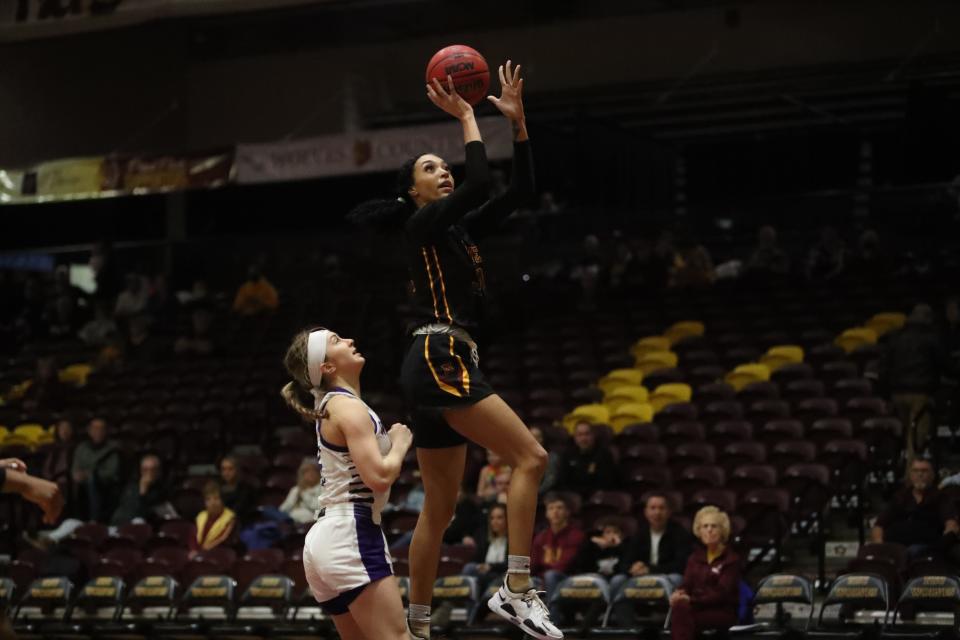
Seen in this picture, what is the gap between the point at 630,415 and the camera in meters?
14.4

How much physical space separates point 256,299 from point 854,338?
27.7ft

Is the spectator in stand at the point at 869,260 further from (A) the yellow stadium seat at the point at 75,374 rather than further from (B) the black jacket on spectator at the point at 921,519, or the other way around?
(A) the yellow stadium seat at the point at 75,374

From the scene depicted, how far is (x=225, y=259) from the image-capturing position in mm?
21453

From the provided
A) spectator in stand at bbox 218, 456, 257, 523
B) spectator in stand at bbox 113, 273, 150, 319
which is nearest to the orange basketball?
spectator in stand at bbox 218, 456, 257, 523

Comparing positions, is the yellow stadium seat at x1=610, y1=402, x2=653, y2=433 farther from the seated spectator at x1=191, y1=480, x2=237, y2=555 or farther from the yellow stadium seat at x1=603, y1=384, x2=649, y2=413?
the seated spectator at x1=191, y1=480, x2=237, y2=555

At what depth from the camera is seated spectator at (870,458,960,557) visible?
10328 millimetres

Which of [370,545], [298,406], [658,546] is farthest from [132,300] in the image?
[370,545]

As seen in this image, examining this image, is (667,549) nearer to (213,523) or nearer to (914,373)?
(914,373)

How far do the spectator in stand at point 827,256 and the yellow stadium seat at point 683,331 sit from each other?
178 cm

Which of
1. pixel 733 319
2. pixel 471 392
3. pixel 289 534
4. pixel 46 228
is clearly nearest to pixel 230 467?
pixel 289 534

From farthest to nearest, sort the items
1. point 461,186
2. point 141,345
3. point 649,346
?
point 141,345 → point 649,346 → point 461,186

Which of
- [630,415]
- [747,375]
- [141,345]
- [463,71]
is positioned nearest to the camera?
[463,71]

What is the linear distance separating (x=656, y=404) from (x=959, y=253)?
15.7 ft

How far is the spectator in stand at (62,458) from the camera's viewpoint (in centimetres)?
1480
